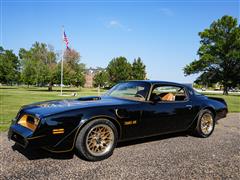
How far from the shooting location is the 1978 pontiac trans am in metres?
3.25

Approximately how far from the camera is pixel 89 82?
127 meters

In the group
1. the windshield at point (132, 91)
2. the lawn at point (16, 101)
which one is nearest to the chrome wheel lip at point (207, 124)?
the windshield at point (132, 91)

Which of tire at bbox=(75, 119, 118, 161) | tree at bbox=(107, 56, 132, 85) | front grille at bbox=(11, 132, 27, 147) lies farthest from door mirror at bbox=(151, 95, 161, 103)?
tree at bbox=(107, 56, 132, 85)

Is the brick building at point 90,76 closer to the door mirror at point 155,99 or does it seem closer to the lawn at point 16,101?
the lawn at point 16,101

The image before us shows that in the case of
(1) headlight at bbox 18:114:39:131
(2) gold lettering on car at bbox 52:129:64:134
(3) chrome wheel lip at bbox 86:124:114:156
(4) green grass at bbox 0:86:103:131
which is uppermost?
(1) headlight at bbox 18:114:39:131

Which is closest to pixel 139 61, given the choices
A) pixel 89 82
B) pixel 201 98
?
pixel 201 98

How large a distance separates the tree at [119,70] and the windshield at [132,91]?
5506 centimetres

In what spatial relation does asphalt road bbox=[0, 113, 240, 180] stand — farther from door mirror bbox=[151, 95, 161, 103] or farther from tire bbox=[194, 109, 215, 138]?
door mirror bbox=[151, 95, 161, 103]

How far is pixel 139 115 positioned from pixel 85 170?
1.46 metres

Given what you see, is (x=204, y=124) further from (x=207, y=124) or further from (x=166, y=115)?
(x=166, y=115)

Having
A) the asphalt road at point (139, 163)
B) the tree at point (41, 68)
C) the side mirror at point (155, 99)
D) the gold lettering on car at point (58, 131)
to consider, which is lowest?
the asphalt road at point (139, 163)

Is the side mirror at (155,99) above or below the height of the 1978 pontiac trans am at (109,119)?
above

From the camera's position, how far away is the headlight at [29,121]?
3.35 m

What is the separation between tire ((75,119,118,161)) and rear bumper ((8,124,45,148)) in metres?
0.60
